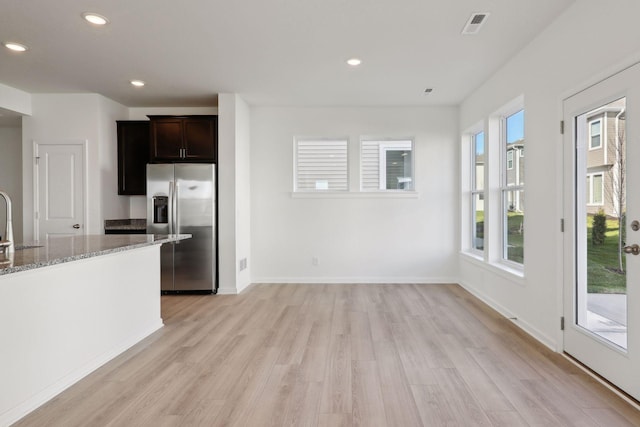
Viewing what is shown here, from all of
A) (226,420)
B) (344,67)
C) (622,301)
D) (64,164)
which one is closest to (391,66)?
(344,67)

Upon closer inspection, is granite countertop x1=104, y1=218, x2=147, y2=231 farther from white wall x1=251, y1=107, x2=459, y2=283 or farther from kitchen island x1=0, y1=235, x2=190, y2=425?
kitchen island x1=0, y1=235, x2=190, y2=425

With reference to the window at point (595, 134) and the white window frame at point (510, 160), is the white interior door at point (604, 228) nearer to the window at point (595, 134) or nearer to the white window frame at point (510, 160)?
the window at point (595, 134)

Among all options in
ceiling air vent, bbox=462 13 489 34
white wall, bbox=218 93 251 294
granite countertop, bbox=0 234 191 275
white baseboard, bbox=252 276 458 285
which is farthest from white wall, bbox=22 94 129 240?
ceiling air vent, bbox=462 13 489 34

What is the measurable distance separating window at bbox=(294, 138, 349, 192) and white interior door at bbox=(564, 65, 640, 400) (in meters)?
3.33

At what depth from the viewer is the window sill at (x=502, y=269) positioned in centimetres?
361

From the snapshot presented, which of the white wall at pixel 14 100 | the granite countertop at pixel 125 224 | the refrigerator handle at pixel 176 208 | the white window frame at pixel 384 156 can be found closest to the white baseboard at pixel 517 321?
the white window frame at pixel 384 156

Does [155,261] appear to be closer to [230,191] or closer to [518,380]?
[230,191]

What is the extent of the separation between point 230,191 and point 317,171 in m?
1.46

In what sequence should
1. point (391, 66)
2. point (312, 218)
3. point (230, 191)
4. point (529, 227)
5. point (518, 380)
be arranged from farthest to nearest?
point (312, 218) < point (230, 191) < point (391, 66) < point (529, 227) < point (518, 380)

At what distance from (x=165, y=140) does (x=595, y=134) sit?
4.87 metres

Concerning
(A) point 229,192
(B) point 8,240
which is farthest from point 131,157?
(B) point 8,240

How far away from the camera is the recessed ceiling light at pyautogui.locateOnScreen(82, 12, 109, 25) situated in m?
2.88

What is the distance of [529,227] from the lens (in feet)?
11.2

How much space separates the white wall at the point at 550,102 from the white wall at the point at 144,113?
4.29m
